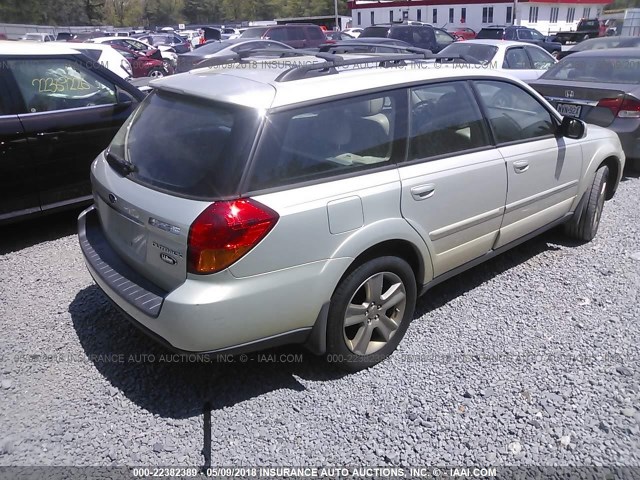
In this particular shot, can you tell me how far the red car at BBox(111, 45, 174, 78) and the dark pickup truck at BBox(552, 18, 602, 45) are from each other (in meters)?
23.0

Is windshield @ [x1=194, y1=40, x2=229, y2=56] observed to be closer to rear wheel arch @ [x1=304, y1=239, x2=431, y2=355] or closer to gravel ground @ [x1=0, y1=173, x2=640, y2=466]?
gravel ground @ [x1=0, y1=173, x2=640, y2=466]

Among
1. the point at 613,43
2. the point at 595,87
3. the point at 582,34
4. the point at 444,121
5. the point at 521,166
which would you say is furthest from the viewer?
the point at 582,34

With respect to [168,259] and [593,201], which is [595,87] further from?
[168,259]

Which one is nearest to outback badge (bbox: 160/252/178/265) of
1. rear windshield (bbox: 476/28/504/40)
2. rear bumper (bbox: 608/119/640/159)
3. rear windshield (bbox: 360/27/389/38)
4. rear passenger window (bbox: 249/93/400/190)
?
rear passenger window (bbox: 249/93/400/190)

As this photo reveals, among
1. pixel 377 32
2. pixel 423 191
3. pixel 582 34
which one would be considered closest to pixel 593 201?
pixel 423 191

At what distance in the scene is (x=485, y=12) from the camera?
5238cm

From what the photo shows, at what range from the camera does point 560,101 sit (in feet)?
22.5

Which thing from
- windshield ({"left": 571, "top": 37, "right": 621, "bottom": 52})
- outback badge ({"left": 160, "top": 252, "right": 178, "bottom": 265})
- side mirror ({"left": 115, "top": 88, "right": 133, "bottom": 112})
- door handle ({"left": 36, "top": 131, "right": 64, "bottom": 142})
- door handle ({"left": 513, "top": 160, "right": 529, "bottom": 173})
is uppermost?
side mirror ({"left": 115, "top": 88, "right": 133, "bottom": 112})

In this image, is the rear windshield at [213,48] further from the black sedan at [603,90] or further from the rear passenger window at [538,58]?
the black sedan at [603,90]

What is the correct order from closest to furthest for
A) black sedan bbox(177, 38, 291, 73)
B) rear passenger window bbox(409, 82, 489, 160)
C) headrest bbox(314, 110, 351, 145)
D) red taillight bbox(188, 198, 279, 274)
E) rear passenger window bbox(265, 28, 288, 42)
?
red taillight bbox(188, 198, 279, 274) < headrest bbox(314, 110, 351, 145) < rear passenger window bbox(409, 82, 489, 160) < black sedan bbox(177, 38, 291, 73) < rear passenger window bbox(265, 28, 288, 42)

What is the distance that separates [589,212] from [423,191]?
2.37m

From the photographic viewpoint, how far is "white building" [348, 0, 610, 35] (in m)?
50.6

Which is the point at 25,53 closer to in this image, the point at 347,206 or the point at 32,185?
the point at 32,185

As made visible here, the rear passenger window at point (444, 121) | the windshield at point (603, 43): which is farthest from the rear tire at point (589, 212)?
the windshield at point (603, 43)
